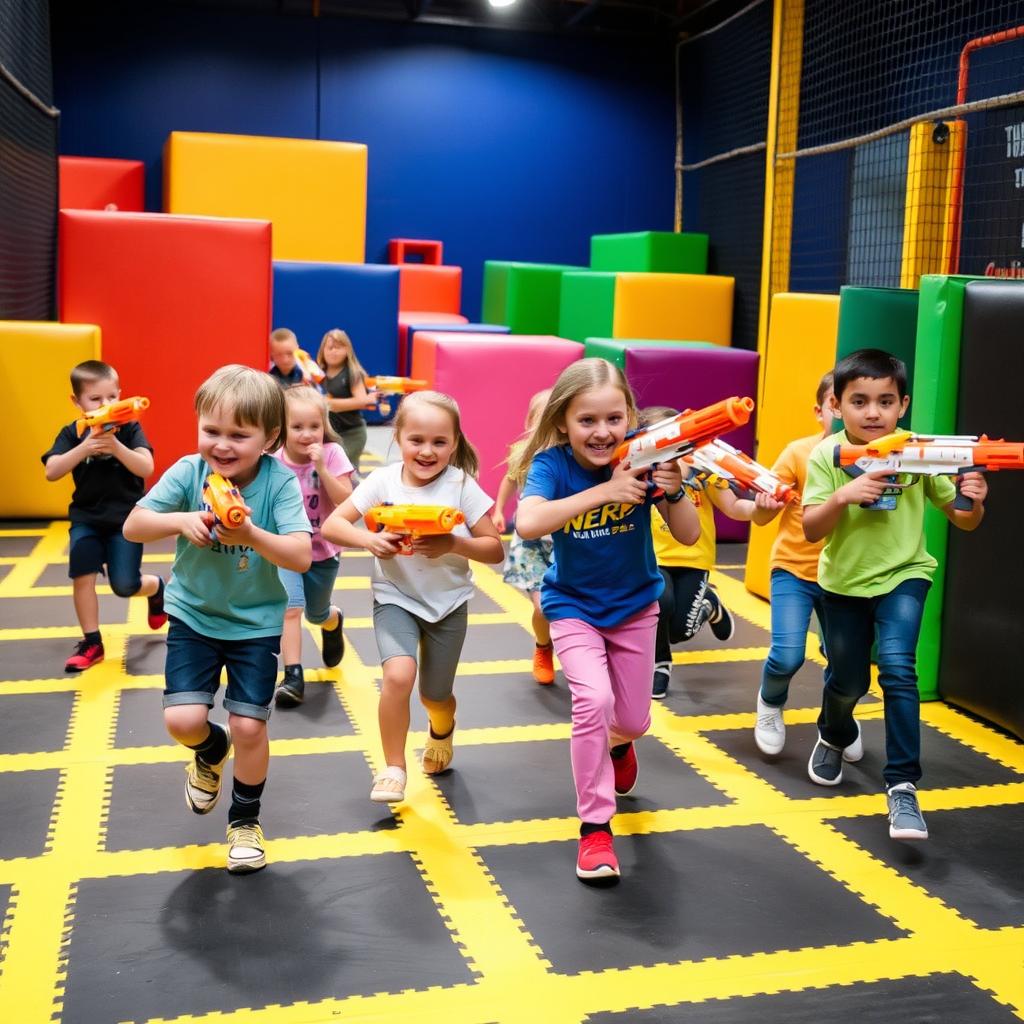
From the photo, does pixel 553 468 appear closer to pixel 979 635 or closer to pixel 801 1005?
pixel 801 1005

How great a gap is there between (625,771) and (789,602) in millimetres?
963

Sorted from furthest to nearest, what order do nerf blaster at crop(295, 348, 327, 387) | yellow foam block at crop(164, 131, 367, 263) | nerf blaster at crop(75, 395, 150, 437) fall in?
yellow foam block at crop(164, 131, 367, 263) < nerf blaster at crop(295, 348, 327, 387) < nerf blaster at crop(75, 395, 150, 437)

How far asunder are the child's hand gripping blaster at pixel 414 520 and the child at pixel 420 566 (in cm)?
17

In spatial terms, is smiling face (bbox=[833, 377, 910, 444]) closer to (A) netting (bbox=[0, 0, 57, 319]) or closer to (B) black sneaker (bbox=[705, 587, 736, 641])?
(B) black sneaker (bbox=[705, 587, 736, 641])

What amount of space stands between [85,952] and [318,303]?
9961 millimetres

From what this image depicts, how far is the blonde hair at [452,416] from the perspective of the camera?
3810 mm

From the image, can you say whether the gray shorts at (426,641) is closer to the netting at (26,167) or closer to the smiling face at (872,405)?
the smiling face at (872,405)

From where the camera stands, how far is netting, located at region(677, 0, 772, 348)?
40.4ft

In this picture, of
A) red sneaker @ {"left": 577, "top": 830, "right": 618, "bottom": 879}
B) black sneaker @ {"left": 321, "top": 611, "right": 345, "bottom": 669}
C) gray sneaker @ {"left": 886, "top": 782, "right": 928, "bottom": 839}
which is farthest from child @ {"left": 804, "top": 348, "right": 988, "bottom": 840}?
black sneaker @ {"left": 321, "top": 611, "right": 345, "bottom": 669}

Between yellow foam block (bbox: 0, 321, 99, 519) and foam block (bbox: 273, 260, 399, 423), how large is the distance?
444cm

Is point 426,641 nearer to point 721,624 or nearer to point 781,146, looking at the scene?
point 721,624

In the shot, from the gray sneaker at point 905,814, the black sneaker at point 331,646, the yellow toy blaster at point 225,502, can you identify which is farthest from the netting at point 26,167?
the gray sneaker at point 905,814

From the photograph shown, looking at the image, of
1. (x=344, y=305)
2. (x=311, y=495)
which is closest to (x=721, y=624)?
(x=311, y=495)

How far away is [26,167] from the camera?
895 centimetres
